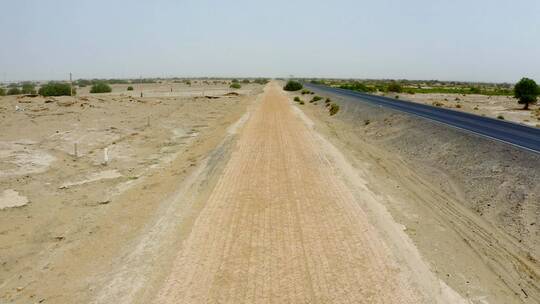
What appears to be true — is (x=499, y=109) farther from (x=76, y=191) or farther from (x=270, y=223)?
(x=76, y=191)

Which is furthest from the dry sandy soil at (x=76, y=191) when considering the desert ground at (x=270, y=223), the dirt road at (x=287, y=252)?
the dirt road at (x=287, y=252)

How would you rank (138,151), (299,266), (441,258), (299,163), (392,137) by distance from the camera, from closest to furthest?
(299,266) < (441,258) < (299,163) < (138,151) < (392,137)

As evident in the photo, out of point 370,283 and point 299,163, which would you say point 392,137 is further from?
point 370,283

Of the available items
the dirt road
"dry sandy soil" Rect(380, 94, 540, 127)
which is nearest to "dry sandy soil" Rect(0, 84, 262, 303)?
the dirt road

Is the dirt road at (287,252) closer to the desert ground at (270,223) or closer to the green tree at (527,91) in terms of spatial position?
the desert ground at (270,223)

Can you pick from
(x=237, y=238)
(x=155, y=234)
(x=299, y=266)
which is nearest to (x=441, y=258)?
(x=299, y=266)
